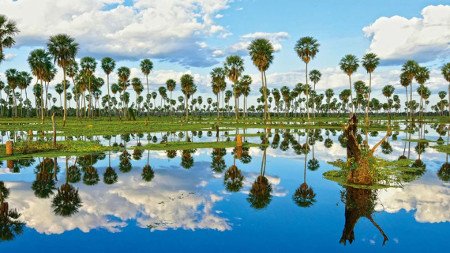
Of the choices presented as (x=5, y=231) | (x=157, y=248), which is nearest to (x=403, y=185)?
(x=157, y=248)

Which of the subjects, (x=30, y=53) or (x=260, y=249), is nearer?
(x=260, y=249)

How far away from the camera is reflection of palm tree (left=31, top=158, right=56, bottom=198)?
20.6 m

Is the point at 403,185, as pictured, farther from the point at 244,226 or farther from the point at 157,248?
the point at 157,248

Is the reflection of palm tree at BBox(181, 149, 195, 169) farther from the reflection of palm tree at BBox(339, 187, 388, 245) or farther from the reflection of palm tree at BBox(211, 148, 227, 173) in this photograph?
the reflection of palm tree at BBox(339, 187, 388, 245)

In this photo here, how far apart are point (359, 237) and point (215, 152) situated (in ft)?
83.8

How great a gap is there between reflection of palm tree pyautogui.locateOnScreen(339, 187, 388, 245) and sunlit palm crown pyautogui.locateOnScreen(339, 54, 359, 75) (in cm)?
9734

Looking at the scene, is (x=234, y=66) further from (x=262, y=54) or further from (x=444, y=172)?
(x=444, y=172)

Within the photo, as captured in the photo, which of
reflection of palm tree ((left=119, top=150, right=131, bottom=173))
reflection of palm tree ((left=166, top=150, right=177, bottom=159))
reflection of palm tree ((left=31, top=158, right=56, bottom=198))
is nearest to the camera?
reflection of palm tree ((left=31, top=158, right=56, bottom=198))

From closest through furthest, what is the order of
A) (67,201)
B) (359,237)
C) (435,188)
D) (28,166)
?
(359,237) → (67,201) → (435,188) → (28,166)

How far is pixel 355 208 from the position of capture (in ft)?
55.9

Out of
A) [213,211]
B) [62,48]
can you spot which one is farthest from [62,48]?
[213,211]

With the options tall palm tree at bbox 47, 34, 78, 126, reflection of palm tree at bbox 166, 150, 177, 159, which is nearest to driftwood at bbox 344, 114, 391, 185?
reflection of palm tree at bbox 166, 150, 177, 159

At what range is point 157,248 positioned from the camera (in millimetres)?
12633

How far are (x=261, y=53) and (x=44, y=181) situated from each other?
75.7m
